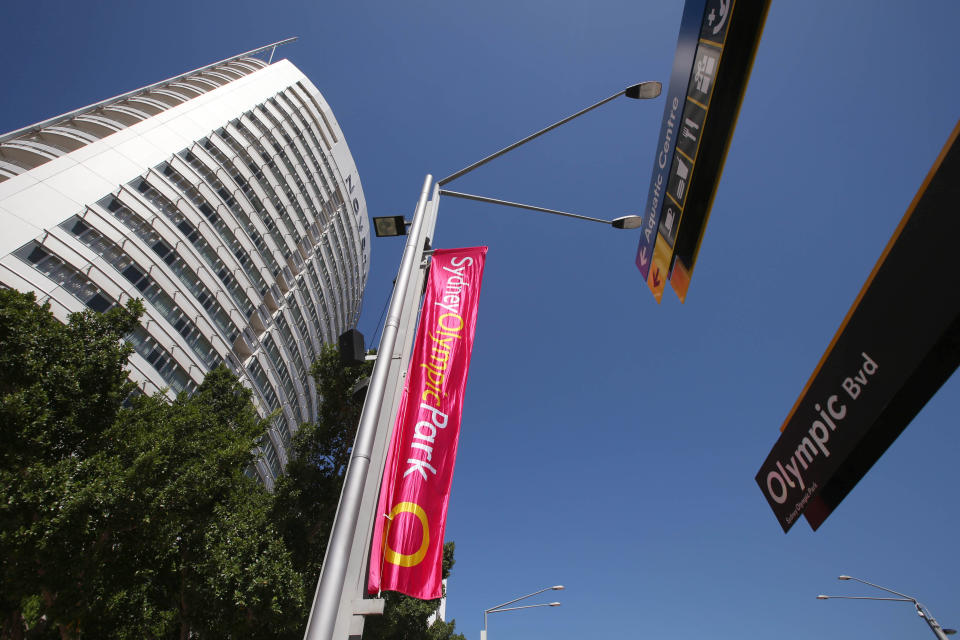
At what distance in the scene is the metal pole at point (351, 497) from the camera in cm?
251

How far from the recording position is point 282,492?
1385cm

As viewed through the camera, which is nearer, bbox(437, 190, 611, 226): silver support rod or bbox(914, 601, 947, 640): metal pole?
bbox(437, 190, 611, 226): silver support rod

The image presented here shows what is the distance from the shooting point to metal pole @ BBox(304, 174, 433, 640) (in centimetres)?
251

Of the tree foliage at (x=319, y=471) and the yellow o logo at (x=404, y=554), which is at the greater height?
the tree foliage at (x=319, y=471)

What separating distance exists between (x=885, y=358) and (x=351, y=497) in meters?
3.42

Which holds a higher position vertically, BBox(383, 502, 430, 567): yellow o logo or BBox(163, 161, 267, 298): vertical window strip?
BBox(163, 161, 267, 298): vertical window strip

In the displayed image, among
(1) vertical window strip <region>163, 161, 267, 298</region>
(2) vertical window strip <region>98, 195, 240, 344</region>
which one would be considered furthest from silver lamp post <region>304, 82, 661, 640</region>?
(1) vertical window strip <region>163, 161, 267, 298</region>

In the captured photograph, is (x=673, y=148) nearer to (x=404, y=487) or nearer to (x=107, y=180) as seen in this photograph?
(x=404, y=487)

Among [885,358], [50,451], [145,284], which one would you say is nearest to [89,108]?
[145,284]

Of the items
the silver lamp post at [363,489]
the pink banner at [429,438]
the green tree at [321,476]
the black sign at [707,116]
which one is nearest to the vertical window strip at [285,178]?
the green tree at [321,476]

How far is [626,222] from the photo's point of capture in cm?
690

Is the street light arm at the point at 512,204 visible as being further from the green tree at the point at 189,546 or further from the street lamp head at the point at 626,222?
the green tree at the point at 189,546

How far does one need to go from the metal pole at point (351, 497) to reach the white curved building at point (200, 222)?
1860cm

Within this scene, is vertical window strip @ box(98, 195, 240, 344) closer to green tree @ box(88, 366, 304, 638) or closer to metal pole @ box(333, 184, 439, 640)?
green tree @ box(88, 366, 304, 638)
